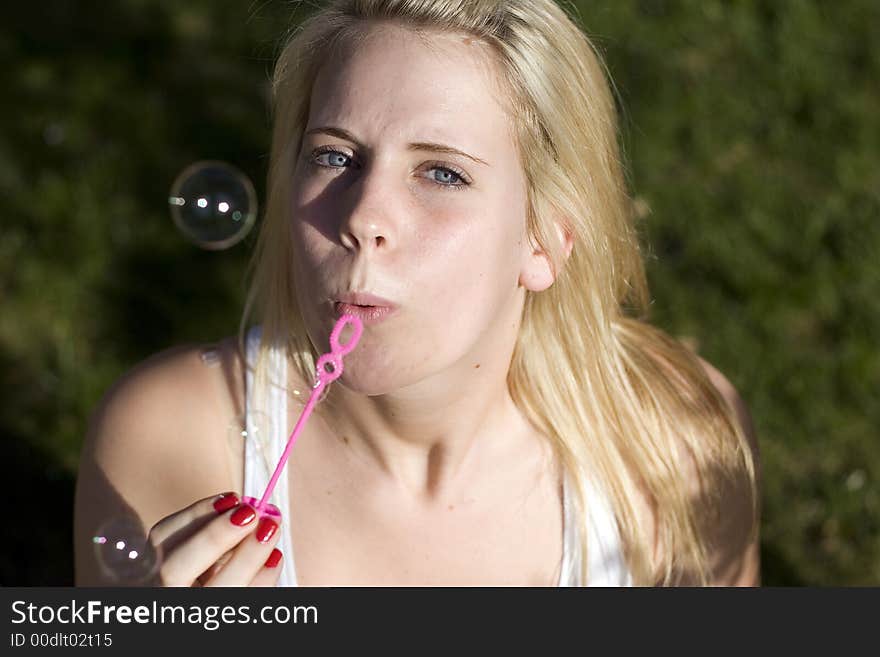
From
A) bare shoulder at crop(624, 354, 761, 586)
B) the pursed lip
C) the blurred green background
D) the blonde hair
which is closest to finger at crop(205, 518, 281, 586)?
the pursed lip

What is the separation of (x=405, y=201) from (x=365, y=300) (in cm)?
20

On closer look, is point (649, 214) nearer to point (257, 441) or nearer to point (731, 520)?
point (731, 520)

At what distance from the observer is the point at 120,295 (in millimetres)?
4016

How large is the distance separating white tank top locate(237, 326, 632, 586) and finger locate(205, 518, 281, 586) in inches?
20.1

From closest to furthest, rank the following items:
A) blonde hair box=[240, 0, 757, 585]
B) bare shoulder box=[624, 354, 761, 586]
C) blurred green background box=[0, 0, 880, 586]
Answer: blonde hair box=[240, 0, 757, 585]
bare shoulder box=[624, 354, 761, 586]
blurred green background box=[0, 0, 880, 586]

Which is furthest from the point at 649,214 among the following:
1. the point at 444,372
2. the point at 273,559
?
the point at 273,559

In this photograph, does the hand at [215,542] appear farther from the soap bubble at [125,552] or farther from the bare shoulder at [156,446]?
Result: the bare shoulder at [156,446]

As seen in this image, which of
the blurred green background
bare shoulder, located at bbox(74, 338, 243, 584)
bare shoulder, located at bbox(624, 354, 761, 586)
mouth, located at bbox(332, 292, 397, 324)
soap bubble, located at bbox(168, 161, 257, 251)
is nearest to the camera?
mouth, located at bbox(332, 292, 397, 324)

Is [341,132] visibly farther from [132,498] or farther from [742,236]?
[742,236]

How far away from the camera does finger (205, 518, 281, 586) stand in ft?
6.36

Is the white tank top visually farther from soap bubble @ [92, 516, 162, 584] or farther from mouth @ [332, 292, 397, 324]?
mouth @ [332, 292, 397, 324]

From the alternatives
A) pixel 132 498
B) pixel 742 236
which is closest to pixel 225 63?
pixel 742 236

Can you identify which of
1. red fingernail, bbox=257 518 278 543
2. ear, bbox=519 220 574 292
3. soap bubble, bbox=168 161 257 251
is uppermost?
soap bubble, bbox=168 161 257 251

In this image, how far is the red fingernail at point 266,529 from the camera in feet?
6.40
